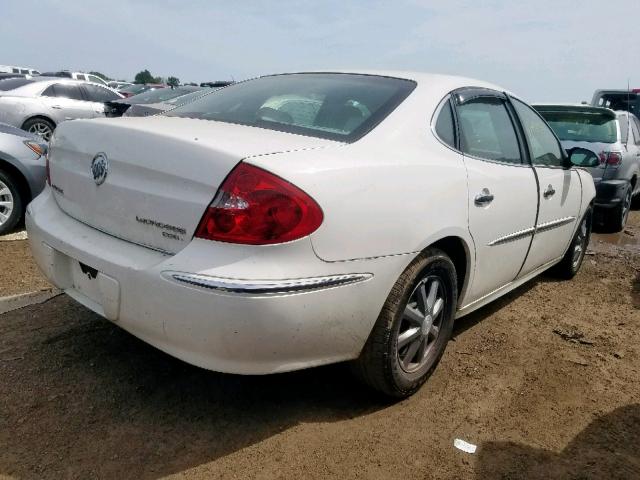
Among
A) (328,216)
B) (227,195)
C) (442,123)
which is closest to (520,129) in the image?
(442,123)

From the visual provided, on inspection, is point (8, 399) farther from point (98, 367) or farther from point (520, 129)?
point (520, 129)

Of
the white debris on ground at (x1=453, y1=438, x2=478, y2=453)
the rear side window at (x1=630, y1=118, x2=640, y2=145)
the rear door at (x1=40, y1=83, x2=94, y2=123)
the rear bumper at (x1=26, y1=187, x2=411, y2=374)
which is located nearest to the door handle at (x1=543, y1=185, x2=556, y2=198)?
the rear bumper at (x1=26, y1=187, x2=411, y2=374)

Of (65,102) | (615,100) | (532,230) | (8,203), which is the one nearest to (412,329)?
(532,230)

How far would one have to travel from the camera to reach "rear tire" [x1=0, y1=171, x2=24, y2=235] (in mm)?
4980

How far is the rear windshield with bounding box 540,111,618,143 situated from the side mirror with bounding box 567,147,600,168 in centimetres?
309

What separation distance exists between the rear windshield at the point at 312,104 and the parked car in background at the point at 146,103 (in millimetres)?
5180

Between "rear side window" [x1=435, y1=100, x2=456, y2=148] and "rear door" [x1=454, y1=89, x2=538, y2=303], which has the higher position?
"rear side window" [x1=435, y1=100, x2=456, y2=148]

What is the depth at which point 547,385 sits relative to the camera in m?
2.87

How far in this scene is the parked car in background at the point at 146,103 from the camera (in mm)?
8023

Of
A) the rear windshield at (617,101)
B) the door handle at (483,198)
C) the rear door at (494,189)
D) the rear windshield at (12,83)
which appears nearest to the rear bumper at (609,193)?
the rear door at (494,189)

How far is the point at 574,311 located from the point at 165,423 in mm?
2917

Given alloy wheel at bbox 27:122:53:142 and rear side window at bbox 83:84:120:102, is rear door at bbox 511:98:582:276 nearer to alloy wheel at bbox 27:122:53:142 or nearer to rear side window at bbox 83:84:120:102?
alloy wheel at bbox 27:122:53:142

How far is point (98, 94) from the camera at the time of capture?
1137cm

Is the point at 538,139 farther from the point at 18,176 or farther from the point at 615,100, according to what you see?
the point at 615,100
